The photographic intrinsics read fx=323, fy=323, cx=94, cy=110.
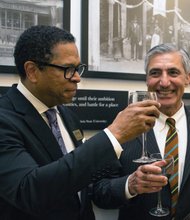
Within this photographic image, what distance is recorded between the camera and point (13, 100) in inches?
39.4

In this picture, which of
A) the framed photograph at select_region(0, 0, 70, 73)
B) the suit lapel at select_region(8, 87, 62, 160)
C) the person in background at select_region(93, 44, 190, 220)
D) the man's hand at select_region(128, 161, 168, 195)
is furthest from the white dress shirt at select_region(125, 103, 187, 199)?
the framed photograph at select_region(0, 0, 70, 73)

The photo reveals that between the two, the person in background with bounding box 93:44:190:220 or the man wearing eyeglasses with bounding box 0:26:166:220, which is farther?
the person in background with bounding box 93:44:190:220

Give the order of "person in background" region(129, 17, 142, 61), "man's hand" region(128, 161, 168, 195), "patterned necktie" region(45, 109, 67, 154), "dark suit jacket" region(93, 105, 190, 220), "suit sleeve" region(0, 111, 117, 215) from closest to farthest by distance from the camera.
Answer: "suit sleeve" region(0, 111, 117, 215), "man's hand" region(128, 161, 168, 195), "patterned necktie" region(45, 109, 67, 154), "dark suit jacket" region(93, 105, 190, 220), "person in background" region(129, 17, 142, 61)

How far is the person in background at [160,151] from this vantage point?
121 centimetres

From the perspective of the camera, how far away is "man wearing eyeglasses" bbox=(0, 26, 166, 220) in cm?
79

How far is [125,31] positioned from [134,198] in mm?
861

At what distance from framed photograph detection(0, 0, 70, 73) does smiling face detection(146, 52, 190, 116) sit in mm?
493

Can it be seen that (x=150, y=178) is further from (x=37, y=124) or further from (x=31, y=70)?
(x=31, y=70)

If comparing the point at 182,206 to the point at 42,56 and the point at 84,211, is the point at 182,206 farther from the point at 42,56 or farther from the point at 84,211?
the point at 42,56

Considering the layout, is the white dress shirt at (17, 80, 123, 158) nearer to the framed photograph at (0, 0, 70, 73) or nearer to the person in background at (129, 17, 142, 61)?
the framed photograph at (0, 0, 70, 73)

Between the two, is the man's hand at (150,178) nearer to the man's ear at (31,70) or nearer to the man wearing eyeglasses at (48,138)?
the man wearing eyeglasses at (48,138)

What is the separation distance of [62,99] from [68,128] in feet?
0.53

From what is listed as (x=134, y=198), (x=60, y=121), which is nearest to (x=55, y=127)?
(x=60, y=121)

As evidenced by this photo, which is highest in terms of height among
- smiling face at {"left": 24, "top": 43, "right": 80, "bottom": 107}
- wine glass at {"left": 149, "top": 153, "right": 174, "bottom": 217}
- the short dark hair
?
the short dark hair
